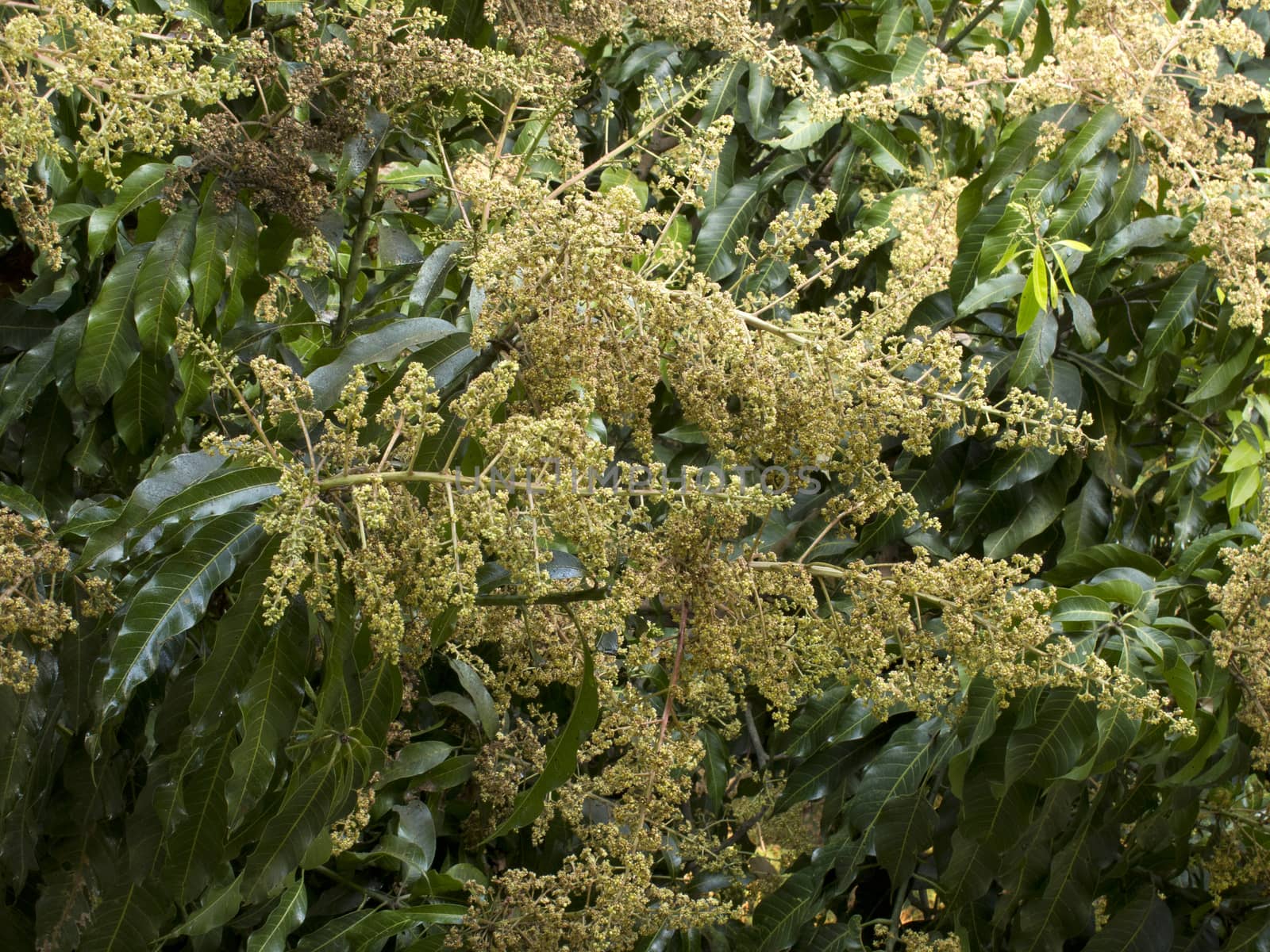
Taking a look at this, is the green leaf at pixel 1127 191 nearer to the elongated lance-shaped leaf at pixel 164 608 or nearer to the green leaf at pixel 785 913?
the green leaf at pixel 785 913

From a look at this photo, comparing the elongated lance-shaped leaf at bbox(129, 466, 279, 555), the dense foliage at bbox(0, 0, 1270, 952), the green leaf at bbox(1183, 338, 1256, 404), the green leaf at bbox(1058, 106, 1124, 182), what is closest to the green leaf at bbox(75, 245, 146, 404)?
the dense foliage at bbox(0, 0, 1270, 952)

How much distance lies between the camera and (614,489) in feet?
4.12

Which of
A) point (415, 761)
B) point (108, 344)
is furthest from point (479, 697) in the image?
point (108, 344)

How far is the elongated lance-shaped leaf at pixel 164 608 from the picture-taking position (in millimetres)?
1238

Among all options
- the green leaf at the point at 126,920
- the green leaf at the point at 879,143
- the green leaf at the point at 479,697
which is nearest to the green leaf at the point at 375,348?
the green leaf at the point at 479,697

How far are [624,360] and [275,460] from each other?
1.18ft

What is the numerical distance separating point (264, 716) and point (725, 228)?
4.61 feet

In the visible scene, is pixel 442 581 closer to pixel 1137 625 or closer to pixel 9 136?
pixel 9 136

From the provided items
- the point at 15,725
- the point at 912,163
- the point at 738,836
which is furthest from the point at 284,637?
the point at 912,163

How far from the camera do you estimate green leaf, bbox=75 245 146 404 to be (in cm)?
172

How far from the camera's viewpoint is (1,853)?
1.52 m

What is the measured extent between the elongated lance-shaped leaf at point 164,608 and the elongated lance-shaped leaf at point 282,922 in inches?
19.3

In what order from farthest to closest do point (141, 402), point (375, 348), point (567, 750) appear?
point (141, 402), point (375, 348), point (567, 750)

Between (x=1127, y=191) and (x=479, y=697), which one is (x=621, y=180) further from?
(x=479, y=697)
